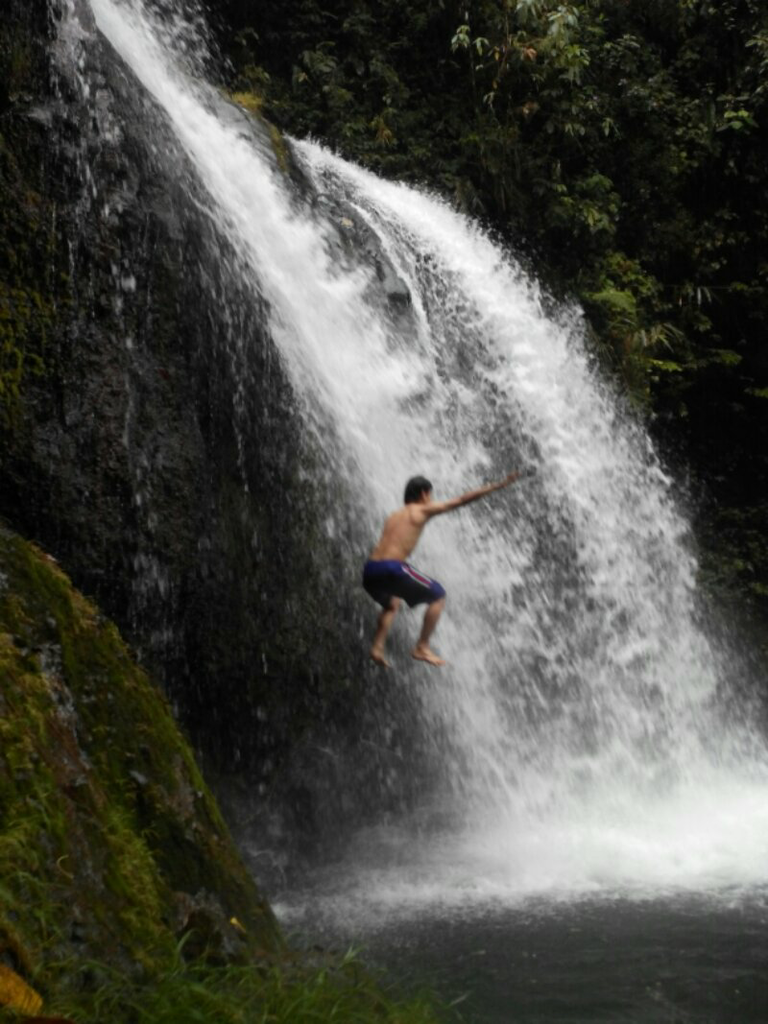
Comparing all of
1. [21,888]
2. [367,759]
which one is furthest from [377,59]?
[21,888]

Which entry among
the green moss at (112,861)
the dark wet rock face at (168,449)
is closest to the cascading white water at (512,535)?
the dark wet rock face at (168,449)

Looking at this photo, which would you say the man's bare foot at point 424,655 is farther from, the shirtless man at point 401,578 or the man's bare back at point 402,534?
the man's bare back at point 402,534

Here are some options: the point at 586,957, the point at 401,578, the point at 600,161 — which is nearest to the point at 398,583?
the point at 401,578

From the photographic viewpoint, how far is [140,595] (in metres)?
6.18

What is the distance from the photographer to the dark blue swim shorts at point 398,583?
6.12 meters

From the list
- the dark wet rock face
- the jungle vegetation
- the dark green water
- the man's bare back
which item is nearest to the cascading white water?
the dark wet rock face

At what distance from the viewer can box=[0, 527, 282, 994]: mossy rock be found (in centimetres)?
309

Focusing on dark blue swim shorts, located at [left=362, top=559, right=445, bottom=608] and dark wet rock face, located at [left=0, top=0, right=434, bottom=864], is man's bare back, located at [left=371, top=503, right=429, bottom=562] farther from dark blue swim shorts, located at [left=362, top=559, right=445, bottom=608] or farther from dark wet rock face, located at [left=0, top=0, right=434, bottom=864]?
dark wet rock face, located at [left=0, top=0, right=434, bottom=864]

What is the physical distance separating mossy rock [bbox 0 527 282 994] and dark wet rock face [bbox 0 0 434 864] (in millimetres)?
1317

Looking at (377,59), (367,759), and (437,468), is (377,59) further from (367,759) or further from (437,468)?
(367,759)

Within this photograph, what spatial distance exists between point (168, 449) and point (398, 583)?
1.60 metres

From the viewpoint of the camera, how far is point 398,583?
6121 mm

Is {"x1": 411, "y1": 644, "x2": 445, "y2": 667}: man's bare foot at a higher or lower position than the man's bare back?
lower

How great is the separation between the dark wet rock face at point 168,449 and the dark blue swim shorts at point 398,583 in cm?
114
